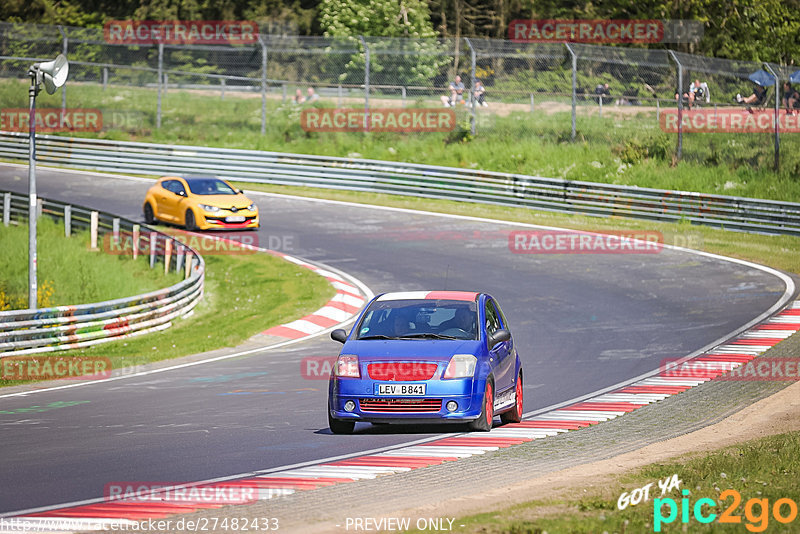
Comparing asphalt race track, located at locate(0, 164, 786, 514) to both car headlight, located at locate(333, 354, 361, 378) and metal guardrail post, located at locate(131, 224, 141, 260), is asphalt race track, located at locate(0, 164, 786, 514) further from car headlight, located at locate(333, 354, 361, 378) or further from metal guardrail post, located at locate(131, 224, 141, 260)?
metal guardrail post, located at locate(131, 224, 141, 260)

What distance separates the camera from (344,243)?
29.0 meters

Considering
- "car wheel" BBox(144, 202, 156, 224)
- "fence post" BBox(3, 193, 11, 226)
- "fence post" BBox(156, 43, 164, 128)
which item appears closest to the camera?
"car wheel" BBox(144, 202, 156, 224)

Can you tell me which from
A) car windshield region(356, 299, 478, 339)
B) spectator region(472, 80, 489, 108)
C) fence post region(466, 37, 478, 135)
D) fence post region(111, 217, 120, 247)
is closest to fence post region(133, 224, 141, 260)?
fence post region(111, 217, 120, 247)

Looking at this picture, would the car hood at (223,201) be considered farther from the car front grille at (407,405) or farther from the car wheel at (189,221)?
the car front grille at (407,405)

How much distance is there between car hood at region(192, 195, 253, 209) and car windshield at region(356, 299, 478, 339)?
1787 centimetres

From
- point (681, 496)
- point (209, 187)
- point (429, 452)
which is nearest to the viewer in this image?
point (681, 496)

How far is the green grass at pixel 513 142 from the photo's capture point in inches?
1277

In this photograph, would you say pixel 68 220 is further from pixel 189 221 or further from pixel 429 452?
pixel 429 452

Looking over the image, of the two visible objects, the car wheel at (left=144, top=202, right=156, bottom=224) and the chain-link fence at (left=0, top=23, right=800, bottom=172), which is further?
the chain-link fence at (left=0, top=23, right=800, bottom=172)

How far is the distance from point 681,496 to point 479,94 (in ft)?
97.6

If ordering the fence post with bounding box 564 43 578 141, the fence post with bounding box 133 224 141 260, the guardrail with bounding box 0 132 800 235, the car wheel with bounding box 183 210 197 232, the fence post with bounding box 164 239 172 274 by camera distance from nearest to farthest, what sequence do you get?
the fence post with bounding box 164 239 172 274 → the fence post with bounding box 133 224 141 260 → the guardrail with bounding box 0 132 800 235 → the car wheel with bounding box 183 210 197 232 → the fence post with bounding box 564 43 578 141

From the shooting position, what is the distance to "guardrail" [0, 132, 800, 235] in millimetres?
29180

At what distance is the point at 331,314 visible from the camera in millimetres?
21719

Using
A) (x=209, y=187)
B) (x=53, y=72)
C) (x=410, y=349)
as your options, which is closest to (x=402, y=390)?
(x=410, y=349)
